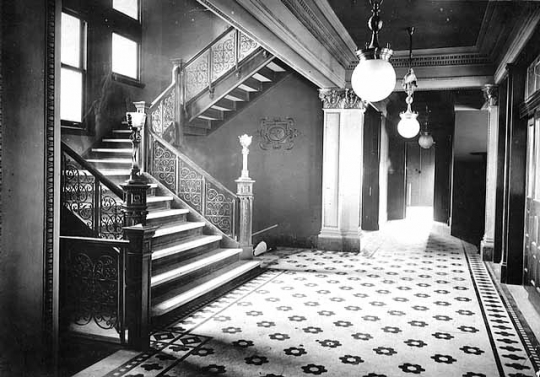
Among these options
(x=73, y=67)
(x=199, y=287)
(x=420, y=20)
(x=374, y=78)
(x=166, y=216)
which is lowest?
(x=199, y=287)

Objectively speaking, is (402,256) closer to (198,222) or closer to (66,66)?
(198,222)

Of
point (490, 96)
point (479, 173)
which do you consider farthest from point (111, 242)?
point (479, 173)

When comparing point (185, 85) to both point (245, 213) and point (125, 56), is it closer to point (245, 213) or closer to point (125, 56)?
point (125, 56)

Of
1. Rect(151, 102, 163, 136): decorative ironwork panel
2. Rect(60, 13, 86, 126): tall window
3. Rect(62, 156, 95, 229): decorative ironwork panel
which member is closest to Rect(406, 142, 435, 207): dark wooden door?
Rect(151, 102, 163, 136): decorative ironwork panel

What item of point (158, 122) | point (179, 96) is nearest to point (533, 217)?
point (179, 96)

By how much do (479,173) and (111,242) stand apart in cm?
1069

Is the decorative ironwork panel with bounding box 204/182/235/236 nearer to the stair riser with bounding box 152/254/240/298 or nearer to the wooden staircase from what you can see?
the wooden staircase

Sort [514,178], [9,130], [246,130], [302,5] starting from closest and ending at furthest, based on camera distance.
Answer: [9,130] → [302,5] → [514,178] → [246,130]

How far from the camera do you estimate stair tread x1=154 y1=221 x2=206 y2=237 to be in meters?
6.97

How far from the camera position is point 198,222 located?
8156 millimetres

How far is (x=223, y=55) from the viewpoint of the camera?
946 cm

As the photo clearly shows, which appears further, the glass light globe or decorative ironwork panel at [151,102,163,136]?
decorative ironwork panel at [151,102,163,136]

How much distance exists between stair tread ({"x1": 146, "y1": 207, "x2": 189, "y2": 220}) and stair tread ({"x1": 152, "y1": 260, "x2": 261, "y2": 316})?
1165mm

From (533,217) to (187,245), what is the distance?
15.3ft
